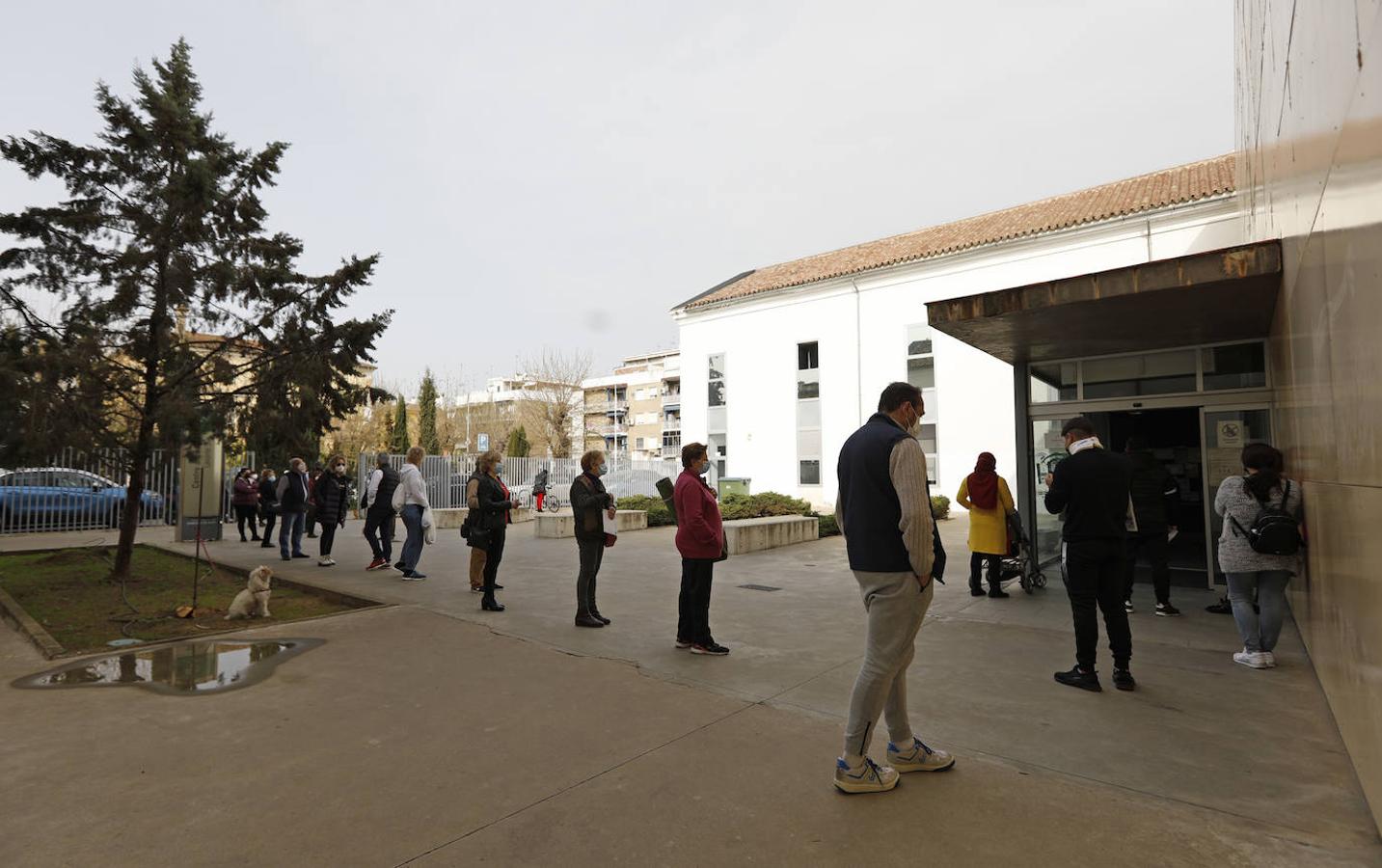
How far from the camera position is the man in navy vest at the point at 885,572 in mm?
3125

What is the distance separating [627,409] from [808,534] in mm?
67677

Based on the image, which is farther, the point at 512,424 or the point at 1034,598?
the point at 512,424

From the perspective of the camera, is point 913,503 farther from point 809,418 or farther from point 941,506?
point 809,418

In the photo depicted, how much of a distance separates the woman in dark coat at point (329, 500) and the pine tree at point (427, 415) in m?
32.2

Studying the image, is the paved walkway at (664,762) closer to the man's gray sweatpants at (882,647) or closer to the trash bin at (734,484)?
the man's gray sweatpants at (882,647)

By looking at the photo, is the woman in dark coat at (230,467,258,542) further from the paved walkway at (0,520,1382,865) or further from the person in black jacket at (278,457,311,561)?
the paved walkway at (0,520,1382,865)

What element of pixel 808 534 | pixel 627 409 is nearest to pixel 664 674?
pixel 808 534

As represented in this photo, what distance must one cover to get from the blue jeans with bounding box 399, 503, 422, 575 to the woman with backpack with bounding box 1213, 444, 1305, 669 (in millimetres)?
8869

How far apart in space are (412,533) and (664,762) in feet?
23.1

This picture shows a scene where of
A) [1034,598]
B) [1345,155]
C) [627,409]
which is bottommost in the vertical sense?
[1034,598]

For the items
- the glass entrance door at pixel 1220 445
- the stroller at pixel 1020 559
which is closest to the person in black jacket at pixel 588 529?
the stroller at pixel 1020 559

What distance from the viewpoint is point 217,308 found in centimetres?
903

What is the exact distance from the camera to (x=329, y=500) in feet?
37.7

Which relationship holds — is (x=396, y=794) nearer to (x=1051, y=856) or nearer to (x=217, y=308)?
(x=1051, y=856)
